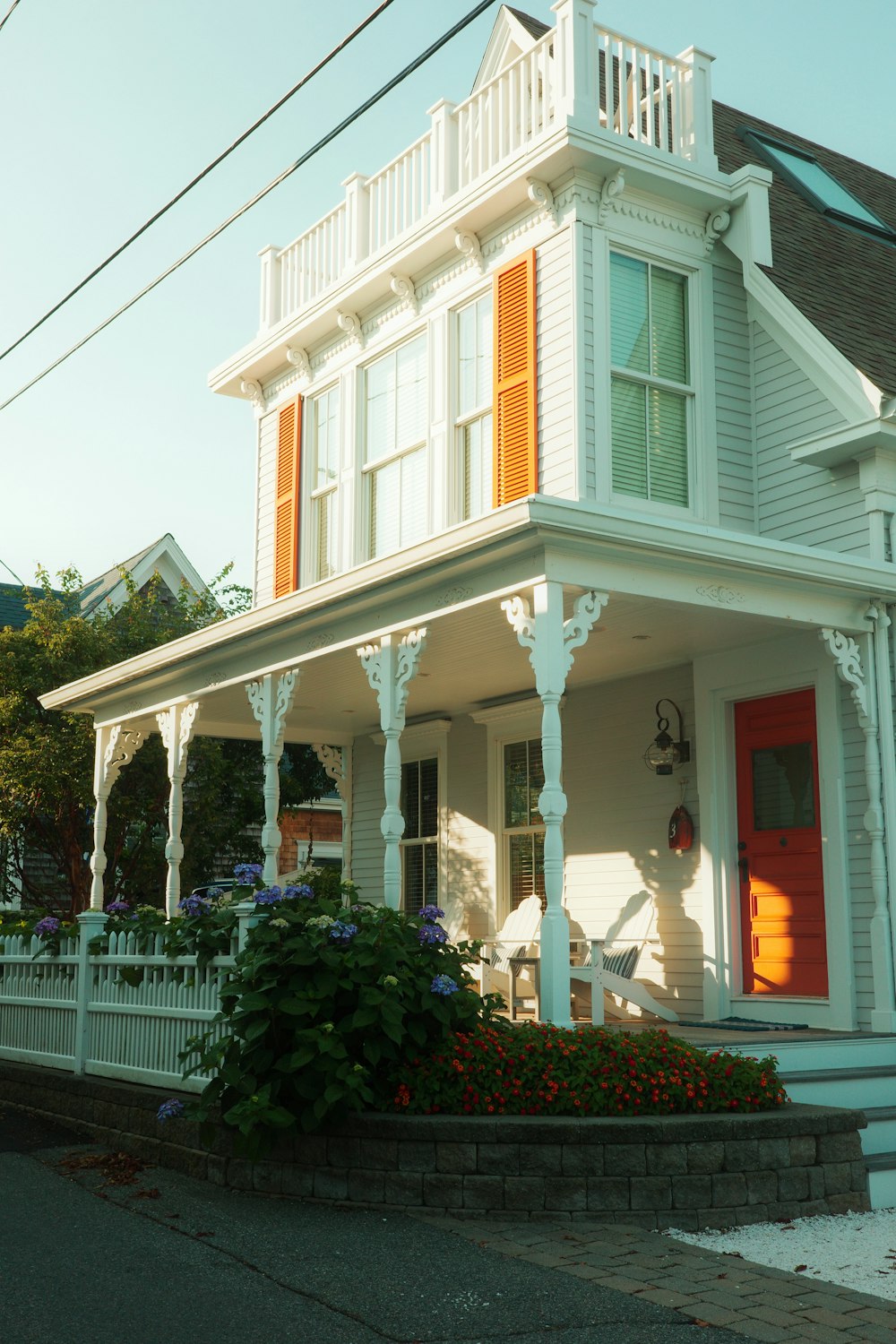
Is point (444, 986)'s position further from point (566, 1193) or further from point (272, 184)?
point (272, 184)

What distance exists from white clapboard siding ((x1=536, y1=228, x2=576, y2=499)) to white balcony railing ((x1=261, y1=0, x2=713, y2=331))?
86cm

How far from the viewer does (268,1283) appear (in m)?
4.97

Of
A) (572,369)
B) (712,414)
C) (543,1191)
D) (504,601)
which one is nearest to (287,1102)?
(543,1191)

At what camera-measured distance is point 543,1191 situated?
592 cm

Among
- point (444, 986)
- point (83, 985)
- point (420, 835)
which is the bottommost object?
point (83, 985)

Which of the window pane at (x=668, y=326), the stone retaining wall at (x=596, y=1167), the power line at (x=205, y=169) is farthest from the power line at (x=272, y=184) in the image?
the stone retaining wall at (x=596, y=1167)

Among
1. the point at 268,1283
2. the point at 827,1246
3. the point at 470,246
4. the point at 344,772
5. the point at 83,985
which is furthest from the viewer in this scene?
the point at 344,772

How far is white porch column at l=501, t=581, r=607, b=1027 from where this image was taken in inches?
274

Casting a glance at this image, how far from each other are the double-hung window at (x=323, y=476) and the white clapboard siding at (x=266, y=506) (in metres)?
0.73

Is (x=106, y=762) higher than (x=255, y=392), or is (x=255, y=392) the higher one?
(x=255, y=392)

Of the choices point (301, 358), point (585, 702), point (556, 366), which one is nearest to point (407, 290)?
point (301, 358)

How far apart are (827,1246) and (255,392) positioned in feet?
33.8

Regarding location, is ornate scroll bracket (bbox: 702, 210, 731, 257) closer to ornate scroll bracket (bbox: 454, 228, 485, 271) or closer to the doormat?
ornate scroll bracket (bbox: 454, 228, 485, 271)

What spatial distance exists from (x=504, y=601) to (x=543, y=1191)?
10.6ft
